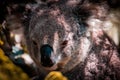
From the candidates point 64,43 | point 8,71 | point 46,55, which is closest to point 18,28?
point 64,43

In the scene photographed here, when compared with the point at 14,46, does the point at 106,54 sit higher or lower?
lower

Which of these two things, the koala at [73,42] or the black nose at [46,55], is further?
the koala at [73,42]

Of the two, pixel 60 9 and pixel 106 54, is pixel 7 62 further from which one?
pixel 106 54

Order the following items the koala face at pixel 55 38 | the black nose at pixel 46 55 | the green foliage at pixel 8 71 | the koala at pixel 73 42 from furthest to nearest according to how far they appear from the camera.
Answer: the koala at pixel 73 42 < the koala face at pixel 55 38 < the black nose at pixel 46 55 < the green foliage at pixel 8 71

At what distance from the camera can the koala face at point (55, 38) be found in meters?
2.98

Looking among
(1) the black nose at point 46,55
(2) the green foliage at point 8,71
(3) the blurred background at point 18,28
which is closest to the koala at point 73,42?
(1) the black nose at point 46,55

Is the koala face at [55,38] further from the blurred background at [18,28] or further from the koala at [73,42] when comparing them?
the blurred background at [18,28]

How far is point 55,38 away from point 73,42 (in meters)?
0.36

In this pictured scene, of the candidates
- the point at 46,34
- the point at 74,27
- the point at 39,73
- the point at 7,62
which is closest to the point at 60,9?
the point at 74,27

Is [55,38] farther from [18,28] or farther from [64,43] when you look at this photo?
[18,28]

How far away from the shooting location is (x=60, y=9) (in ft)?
11.6

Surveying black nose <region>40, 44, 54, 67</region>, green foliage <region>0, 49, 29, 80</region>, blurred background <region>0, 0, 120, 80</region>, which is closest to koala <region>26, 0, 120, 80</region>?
black nose <region>40, 44, 54, 67</region>

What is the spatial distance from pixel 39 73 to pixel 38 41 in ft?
2.58

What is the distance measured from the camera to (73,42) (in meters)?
3.37
